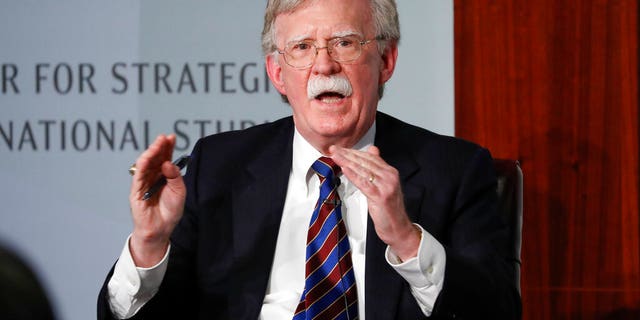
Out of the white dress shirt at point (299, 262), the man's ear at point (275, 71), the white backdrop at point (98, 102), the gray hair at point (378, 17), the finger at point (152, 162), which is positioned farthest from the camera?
the white backdrop at point (98, 102)

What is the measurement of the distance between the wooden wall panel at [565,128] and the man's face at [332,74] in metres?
0.98

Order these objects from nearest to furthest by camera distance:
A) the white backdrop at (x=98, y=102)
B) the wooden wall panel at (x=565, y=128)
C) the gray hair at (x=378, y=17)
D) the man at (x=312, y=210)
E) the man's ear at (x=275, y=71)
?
the man at (x=312, y=210)
the gray hair at (x=378, y=17)
the man's ear at (x=275, y=71)
the wooden wall panel at (x=565, y=128)
the white backdrop at (x=98, y=102)

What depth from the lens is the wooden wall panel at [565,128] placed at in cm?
304

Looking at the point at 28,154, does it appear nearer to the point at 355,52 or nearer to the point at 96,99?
the point at 96,99

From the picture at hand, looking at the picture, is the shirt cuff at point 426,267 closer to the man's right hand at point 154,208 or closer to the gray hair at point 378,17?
the man's right hand at point 154,208

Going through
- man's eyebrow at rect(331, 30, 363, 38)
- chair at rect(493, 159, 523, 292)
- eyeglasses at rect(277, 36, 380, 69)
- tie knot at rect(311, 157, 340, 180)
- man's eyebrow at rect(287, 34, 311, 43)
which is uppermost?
man's eyebrow at rect(331, 30, 363, 38)

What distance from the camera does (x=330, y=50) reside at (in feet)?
7.16

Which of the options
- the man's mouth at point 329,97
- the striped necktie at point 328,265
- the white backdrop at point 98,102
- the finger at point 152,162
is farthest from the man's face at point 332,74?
the white backdrop at point 98,102

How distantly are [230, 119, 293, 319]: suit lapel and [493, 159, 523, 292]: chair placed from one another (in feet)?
1.75

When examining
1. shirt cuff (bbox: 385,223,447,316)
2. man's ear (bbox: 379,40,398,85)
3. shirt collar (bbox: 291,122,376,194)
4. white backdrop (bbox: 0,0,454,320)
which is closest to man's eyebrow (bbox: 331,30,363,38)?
man's ear (bbox: 379,40,398,85)

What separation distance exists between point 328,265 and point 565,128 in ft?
4.31

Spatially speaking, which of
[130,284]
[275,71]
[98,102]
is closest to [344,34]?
[275,71]

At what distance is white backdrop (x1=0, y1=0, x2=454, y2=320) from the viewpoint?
321cm

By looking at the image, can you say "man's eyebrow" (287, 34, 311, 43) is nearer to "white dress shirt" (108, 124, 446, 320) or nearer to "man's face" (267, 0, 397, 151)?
"man's face" (267, 0, 397, 151)
